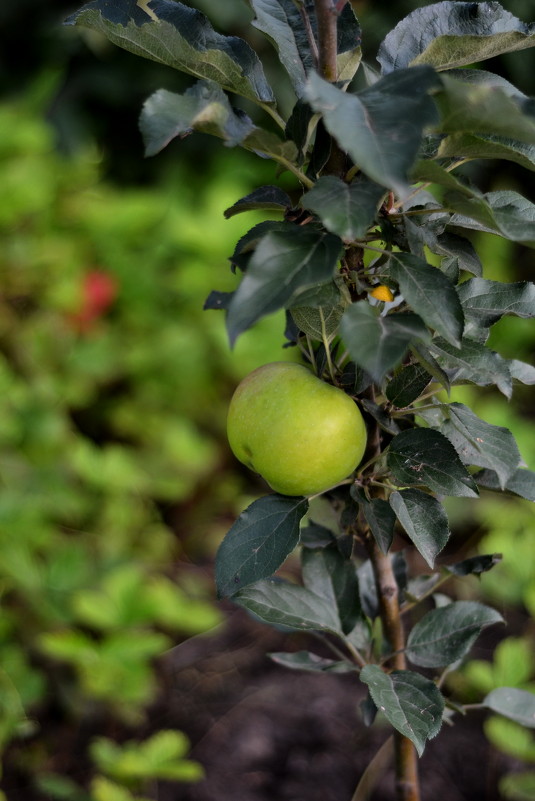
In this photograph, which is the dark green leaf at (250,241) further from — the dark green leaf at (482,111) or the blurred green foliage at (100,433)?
the blurred green foliage at (100,433)

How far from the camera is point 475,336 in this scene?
0.59 metres

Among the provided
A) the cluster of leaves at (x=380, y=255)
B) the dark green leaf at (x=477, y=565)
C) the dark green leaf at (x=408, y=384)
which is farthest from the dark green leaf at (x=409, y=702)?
the dark green leaf at (x=408, y=384)

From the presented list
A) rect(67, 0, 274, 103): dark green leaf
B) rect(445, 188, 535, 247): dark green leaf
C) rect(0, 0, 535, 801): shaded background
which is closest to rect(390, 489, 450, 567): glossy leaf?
rect(445, 188, 535, 247): dark green leaf

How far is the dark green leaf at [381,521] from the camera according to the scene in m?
0.57

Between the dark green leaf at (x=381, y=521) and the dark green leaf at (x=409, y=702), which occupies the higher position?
the dark green leaf at (x=381, y=521)

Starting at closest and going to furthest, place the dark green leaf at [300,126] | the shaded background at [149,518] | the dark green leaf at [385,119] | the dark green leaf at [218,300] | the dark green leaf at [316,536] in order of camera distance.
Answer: the dark green leaf at [385,119] < the dark green leaf at [300,126] < the dark green leaf at [218,300] < the dark green leaf at [316,536] < the shaded background at [149,518]

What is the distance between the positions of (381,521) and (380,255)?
205 mm

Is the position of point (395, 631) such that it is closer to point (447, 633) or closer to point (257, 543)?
point (447, 633)

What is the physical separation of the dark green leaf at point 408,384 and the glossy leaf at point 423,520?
0.07m

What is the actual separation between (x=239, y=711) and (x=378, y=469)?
3.05 feet

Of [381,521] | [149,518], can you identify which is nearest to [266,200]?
[381,521]

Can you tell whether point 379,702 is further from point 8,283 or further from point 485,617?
point 8,283

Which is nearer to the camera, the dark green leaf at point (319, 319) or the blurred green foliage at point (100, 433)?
the dark green leaf at point (319, 319)

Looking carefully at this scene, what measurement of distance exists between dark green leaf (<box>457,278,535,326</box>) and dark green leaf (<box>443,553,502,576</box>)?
0.22 m
